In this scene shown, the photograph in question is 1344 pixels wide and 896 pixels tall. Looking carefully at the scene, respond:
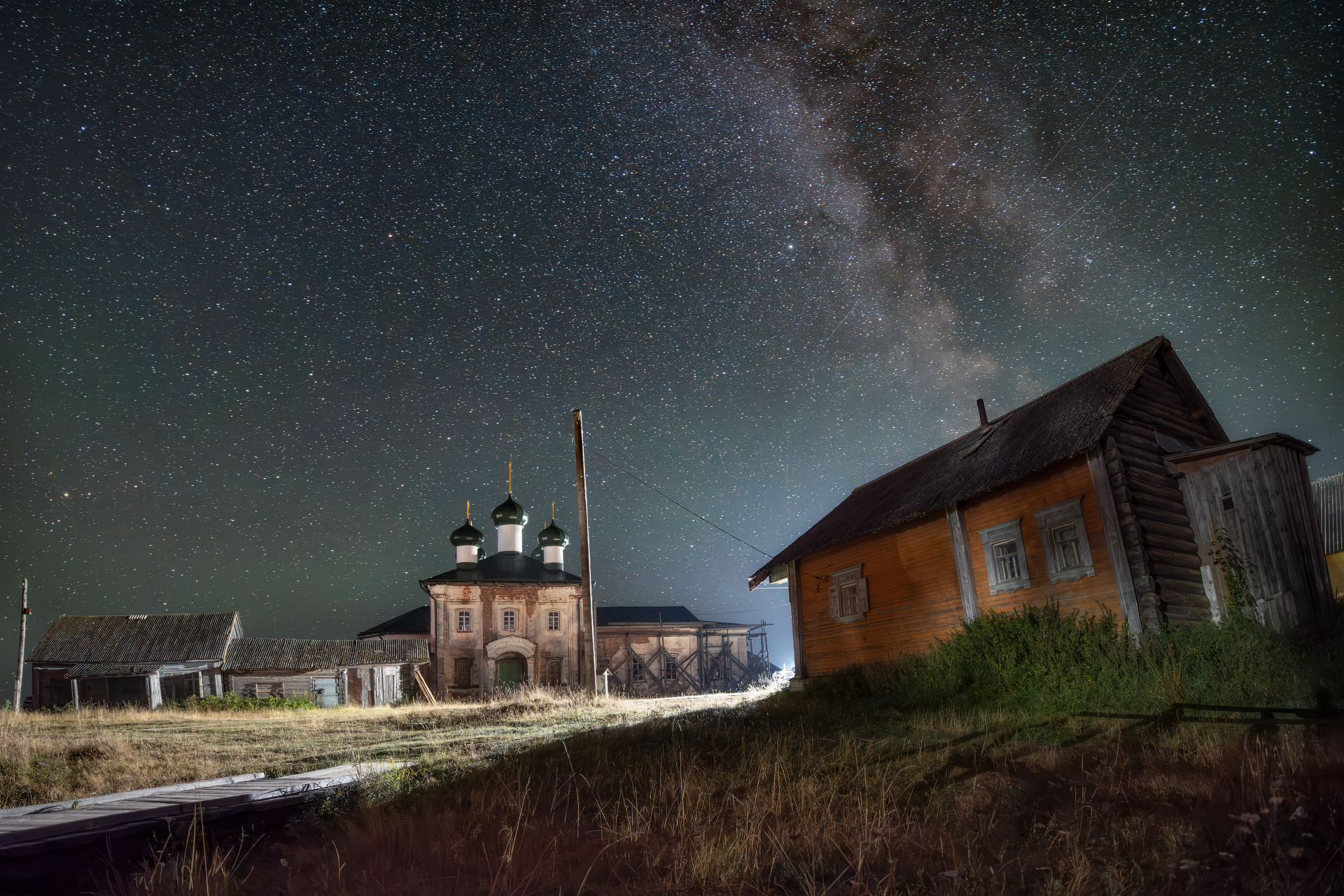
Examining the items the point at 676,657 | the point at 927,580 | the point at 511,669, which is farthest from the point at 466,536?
the point at 927,580

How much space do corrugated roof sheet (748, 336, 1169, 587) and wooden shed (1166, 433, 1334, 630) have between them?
2.00 metres

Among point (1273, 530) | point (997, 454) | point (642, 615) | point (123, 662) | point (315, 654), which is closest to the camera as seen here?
point (1273, 530)

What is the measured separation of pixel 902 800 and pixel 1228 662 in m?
7.16

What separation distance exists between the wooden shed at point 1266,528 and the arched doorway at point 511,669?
32596 mm

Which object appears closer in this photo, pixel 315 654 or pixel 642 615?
pixel 315 654

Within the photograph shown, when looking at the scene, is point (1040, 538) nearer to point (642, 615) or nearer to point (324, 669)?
point (324, 669)

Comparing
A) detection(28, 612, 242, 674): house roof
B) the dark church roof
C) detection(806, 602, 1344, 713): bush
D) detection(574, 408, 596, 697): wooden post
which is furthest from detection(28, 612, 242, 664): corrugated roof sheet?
detection(806, 602, 1344, 713): bush

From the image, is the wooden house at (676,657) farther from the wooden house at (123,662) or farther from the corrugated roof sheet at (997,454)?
the corrugated roof sheet at (997,454)

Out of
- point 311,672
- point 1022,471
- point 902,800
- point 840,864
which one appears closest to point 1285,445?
point 1022,471

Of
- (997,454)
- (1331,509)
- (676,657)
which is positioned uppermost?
(997,454)

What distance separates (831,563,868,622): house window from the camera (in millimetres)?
17938

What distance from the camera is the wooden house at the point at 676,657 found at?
149ft

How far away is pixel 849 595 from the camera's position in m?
18.7

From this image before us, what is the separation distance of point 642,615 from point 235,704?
84.5 feet
